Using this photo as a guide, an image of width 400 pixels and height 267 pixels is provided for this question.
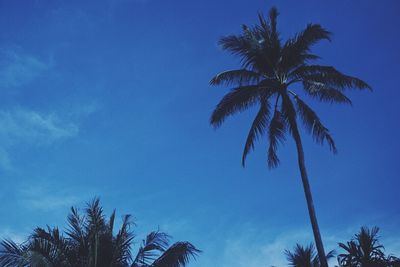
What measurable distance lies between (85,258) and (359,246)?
1321cm

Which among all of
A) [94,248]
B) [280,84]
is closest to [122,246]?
[94,248]

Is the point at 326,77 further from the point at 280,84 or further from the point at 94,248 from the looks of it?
the point at 94,248

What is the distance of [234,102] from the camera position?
17.3 metres

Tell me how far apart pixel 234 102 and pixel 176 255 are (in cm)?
701

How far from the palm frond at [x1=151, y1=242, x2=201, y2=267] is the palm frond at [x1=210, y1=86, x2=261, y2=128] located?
226 inches

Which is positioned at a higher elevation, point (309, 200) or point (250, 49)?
point (250, 49)

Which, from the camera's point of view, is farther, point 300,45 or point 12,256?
point 300,45

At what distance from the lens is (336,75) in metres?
17.0

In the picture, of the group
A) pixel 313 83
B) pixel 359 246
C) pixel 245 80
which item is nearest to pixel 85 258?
pixel 245 80

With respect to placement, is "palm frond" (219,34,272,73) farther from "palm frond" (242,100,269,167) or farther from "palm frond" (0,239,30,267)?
"palm frond" (0,239,30,267)

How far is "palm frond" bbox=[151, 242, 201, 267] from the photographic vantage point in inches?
540

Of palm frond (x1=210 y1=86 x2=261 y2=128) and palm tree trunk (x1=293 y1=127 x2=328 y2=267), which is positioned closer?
palm tree trunk (x1=293 y1=127 x2=328 y2=267)

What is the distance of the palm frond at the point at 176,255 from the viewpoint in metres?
13.7

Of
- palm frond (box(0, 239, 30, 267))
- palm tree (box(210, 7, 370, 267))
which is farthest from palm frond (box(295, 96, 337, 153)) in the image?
palm frond (box(0, 239, 30, 267))
